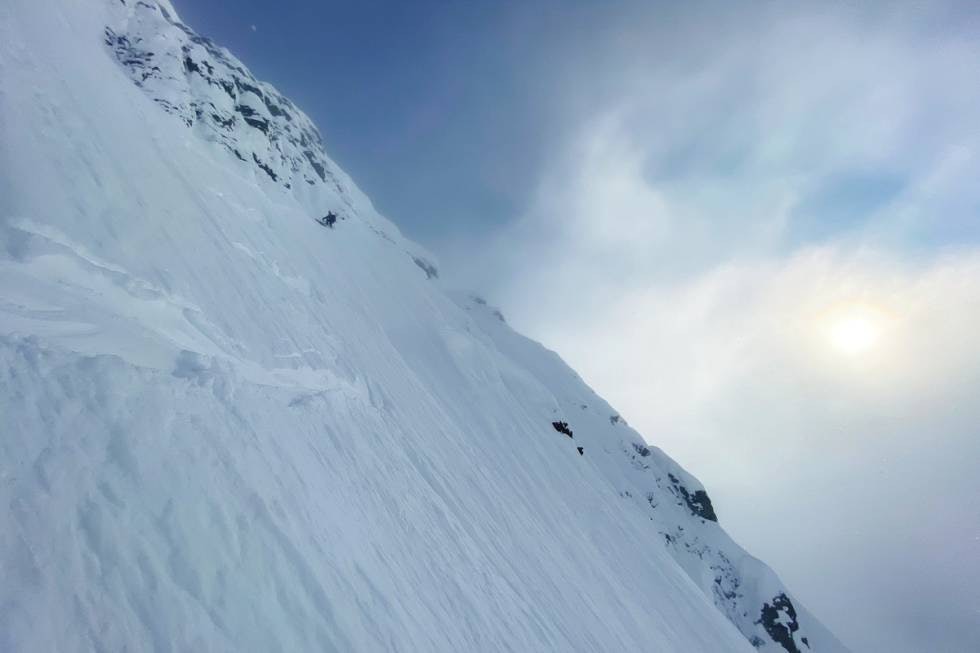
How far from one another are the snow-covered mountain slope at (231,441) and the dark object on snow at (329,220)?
574 centimetres

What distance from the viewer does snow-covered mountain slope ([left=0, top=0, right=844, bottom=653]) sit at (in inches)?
186

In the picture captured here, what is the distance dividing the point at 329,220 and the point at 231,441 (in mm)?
32052

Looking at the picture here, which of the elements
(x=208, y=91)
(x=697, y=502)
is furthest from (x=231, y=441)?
(x=697, y=502)

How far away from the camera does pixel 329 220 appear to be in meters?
36.3

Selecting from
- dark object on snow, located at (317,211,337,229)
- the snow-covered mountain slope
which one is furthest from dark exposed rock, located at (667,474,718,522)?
dark object on snow, located at (317,211,337,229)

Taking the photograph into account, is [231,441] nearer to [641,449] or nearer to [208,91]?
[208,91]

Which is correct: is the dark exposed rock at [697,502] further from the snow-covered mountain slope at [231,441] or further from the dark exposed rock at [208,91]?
the dark exposed rock at [208,91]

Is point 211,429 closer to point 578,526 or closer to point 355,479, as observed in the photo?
point 355,479

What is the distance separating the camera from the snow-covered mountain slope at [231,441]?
4715 mm

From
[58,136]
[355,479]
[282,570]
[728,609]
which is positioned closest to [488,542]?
[355,479]

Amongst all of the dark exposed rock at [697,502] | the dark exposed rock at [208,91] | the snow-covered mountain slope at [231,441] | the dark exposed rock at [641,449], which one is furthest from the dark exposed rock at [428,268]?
the dark exposed rock at [697,502]

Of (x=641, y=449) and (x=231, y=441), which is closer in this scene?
(x=231, y=441)

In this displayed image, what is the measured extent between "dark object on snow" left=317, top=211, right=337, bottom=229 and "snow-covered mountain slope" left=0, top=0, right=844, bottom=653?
18.8 feet

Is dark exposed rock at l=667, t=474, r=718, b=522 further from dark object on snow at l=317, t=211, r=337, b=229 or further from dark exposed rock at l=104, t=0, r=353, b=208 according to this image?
dark exposed rock at l=104, t=0, r=353, b=208
